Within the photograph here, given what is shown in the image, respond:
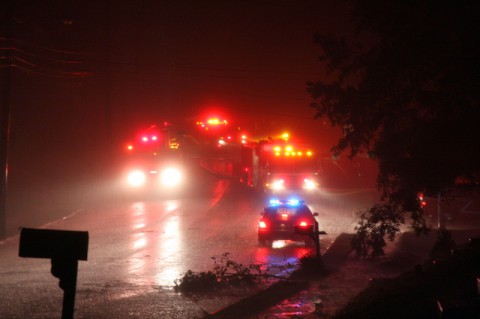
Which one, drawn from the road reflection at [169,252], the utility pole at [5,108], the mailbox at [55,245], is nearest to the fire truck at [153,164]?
the road reflection at [169,252]

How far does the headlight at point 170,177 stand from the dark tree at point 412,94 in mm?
29384

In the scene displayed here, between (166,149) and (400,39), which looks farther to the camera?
(166,149)

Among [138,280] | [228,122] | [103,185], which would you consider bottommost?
[138,280]

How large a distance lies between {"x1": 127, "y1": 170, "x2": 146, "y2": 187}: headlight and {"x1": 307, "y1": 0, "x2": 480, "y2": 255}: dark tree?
29.0 m

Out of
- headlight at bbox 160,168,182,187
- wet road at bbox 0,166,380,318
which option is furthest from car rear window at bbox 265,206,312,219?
headlight at bbox 160,168,182,187

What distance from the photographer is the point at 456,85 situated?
35.2 ft

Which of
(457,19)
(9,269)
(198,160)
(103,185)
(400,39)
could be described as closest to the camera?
(457,19)

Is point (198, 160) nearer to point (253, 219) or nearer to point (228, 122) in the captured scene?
point (228, 122)

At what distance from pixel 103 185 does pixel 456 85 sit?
112 feet

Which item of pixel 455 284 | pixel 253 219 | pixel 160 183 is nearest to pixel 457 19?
pixel 455 284

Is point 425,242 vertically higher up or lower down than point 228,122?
lower down

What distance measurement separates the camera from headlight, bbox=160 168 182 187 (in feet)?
140

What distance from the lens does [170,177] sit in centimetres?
4294

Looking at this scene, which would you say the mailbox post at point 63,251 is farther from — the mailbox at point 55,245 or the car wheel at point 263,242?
the car wheel at point 263,242
